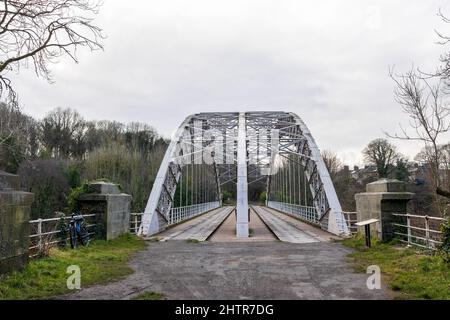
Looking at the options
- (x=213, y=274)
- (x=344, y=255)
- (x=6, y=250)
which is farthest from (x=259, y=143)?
(x=6, y=250)

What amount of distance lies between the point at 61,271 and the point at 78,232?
2657 millimetres

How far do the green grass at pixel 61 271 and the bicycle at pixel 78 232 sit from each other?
0.77 ft

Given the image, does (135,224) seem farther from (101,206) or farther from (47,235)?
(47,235)

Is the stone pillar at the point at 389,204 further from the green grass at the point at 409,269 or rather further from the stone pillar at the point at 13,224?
the stone pillar at the point at 13,224

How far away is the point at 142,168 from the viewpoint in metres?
34.1

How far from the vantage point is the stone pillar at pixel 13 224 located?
5.18 m

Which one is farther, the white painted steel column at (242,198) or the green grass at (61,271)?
the white painted steel column at (242,198)

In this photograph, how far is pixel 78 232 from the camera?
28.0ft

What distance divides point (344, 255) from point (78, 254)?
532cm

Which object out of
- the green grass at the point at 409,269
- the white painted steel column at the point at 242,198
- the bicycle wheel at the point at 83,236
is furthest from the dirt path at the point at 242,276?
the white painted steel column at the point at 242,198
